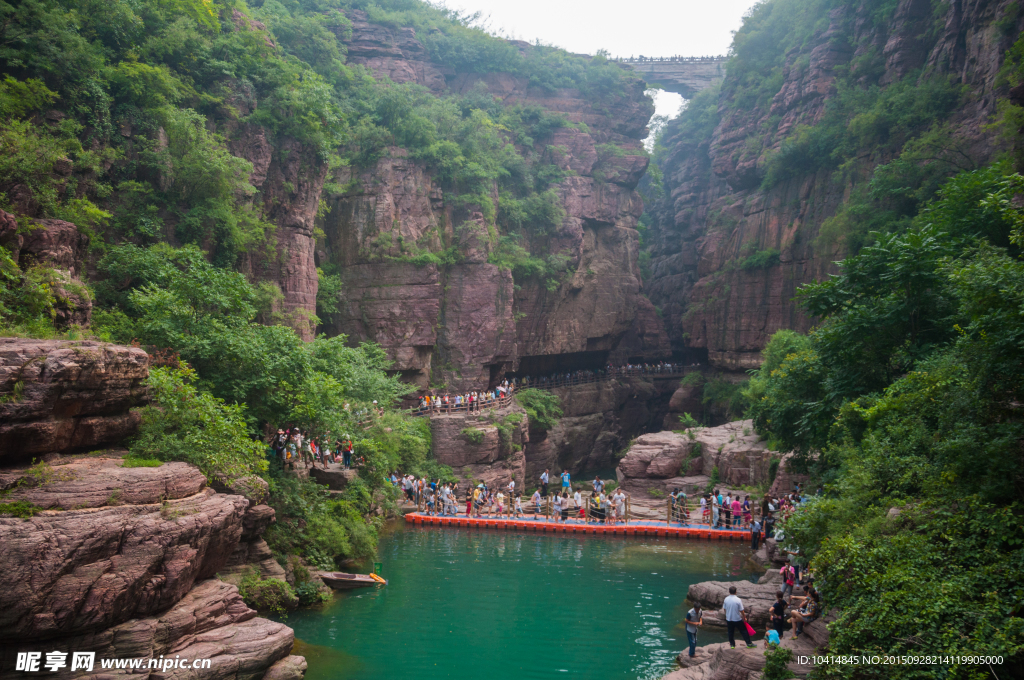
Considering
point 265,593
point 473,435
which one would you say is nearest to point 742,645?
point 265,593

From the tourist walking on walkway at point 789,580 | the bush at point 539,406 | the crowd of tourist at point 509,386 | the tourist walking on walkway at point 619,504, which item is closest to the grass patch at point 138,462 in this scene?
the tourist walking on walkway at point 789,580

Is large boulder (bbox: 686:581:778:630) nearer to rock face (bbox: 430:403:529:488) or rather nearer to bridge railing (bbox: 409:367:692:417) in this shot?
rock face (bbox: 430:403:529:488)

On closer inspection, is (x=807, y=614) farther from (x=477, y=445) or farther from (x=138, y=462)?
(x=477, y=445)

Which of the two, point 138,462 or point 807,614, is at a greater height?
point 138,462

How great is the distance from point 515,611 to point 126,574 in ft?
27.1

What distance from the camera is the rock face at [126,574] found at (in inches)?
323

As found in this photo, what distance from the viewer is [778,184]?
38.3m

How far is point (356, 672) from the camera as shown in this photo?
11.1 m

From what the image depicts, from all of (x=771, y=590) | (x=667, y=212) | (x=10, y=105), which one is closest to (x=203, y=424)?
(x=10, y=105)

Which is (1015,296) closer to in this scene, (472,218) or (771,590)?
(771,590)

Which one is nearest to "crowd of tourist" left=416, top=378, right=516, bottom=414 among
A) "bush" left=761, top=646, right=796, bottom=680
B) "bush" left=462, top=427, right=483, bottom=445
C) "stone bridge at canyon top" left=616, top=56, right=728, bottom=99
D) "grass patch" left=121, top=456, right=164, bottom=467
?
"bush" left=462, top=427, right=483, bottom=445

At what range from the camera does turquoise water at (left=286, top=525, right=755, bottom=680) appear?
1177cm

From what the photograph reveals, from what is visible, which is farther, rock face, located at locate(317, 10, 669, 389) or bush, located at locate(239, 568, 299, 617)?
rock face, located at locate(317, 10, 669, 389)

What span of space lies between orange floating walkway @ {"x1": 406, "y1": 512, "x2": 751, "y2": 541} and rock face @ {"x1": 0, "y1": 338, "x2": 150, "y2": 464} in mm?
12727
